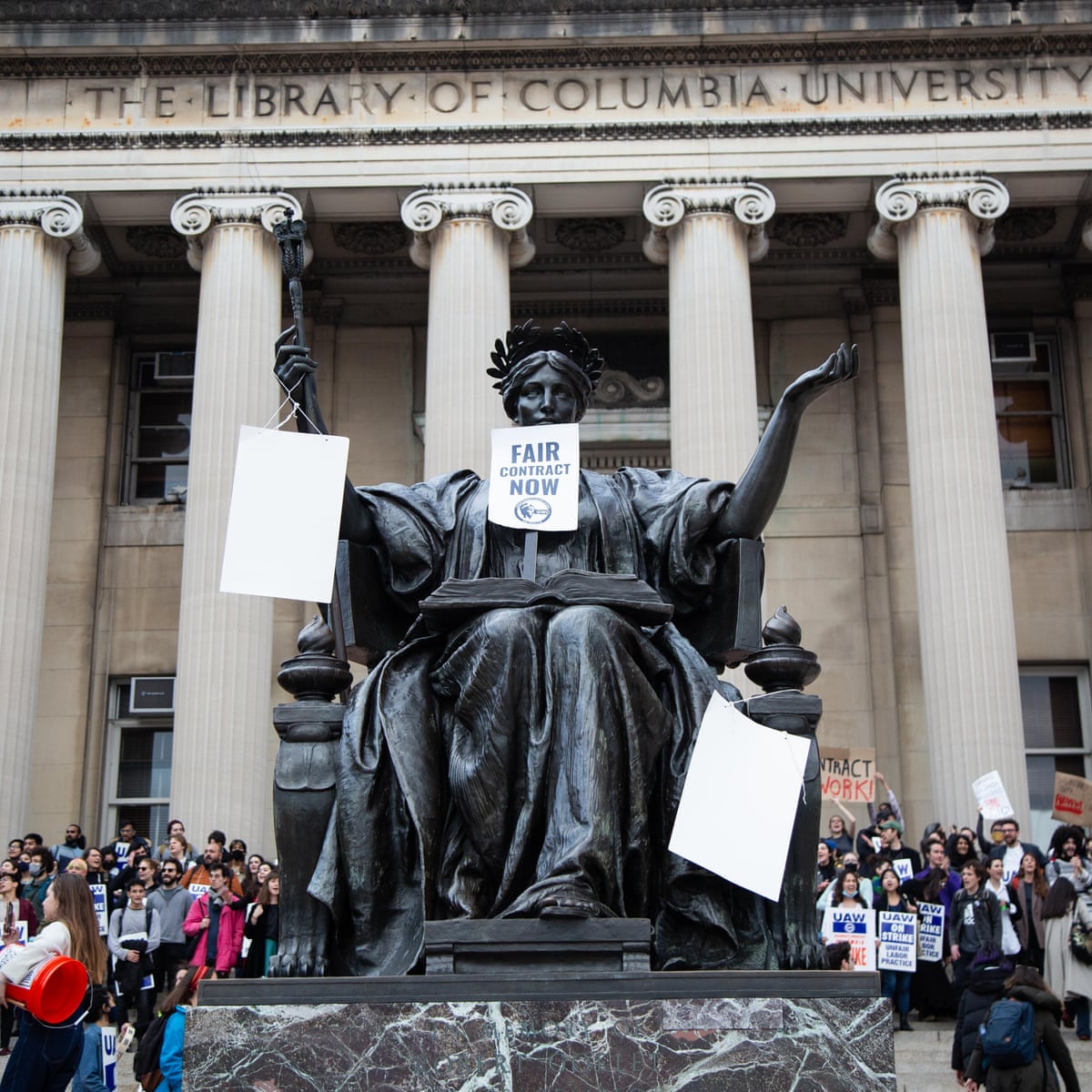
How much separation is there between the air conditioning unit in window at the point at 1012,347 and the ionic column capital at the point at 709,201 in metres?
6.18

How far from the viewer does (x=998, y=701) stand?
72.6 ft

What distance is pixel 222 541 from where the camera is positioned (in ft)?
74.2

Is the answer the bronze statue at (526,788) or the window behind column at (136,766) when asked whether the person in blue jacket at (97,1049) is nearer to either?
the bronze statue at (526,788)

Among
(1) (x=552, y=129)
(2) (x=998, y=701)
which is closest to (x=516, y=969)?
(2) (x=998, y=701)

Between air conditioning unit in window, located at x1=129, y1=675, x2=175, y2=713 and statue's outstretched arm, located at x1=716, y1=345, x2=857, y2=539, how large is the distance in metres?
21.7

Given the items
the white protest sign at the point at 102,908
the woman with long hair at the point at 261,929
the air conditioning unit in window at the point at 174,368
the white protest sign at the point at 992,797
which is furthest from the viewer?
the air conditioning unit in window at the point at 174,368

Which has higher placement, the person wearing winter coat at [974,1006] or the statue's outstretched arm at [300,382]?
the statue's outstretched arm at [300,382]

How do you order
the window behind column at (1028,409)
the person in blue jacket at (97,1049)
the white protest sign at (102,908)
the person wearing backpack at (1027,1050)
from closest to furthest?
1. the person in blue jacket at (97,1049)
2. the person wearing backpack at (1027,1050)
3. the white protest sign at (102,908)
4. the window behind column at (1028,409)

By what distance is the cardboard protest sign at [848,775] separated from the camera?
19.8 metres

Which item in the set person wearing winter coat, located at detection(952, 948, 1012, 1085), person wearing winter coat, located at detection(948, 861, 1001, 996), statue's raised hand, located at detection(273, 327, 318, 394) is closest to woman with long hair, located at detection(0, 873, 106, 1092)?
statue's raised hand, located at detection(273, 327, 318, 394)

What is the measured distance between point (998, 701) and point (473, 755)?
17.4m

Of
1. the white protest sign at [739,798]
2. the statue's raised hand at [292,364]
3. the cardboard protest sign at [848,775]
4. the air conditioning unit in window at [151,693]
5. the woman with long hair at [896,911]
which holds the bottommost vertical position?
the woman with long hair at [896,911]

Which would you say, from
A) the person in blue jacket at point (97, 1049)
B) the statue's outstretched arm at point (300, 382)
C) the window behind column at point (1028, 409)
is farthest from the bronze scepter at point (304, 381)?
the window behind column at point (1028, 409)

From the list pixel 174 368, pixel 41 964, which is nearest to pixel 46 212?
pixel 174 368
